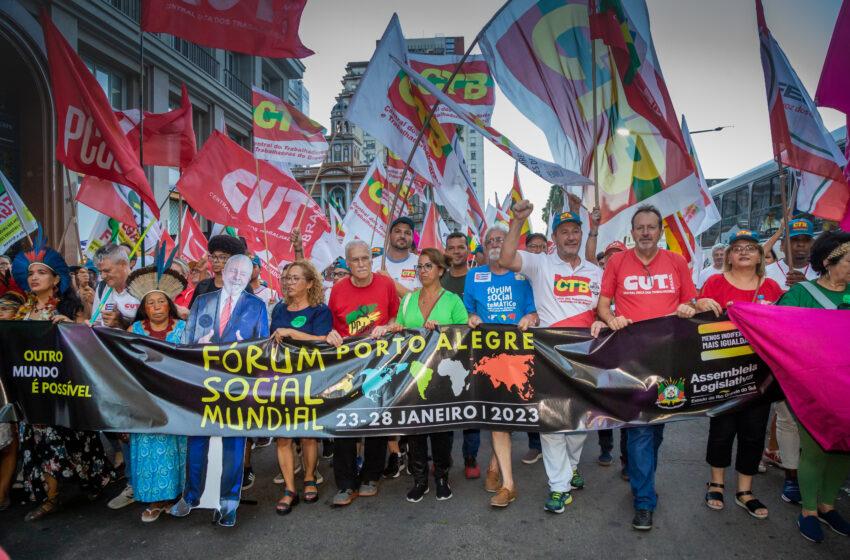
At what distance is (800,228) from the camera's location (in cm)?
524

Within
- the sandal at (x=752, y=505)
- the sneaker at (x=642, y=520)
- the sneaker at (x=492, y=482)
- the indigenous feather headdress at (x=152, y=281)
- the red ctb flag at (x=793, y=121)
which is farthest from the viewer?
the red ctb flag at (x=793, y=121)

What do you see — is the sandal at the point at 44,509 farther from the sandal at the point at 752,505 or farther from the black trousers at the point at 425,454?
the sandal at the point at 752,505

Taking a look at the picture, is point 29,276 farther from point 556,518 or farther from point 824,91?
point 824,91

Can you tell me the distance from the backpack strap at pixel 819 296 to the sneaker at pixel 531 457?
265cm

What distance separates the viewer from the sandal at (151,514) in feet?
11.7

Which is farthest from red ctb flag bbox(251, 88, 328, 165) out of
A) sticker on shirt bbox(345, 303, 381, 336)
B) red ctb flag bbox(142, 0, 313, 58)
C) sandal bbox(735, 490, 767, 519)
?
sandal bbox(735, 490, 767, 519)

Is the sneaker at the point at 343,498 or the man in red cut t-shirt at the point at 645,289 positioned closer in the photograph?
the man in red cut t-shirt at the point at 645,289

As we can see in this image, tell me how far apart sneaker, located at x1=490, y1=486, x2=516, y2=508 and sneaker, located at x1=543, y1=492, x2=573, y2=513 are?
0.26 metres

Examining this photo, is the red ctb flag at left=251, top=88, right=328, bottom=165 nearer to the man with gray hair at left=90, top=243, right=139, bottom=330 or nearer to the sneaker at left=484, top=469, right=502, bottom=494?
the man with gray hair at left=90, top=243, right=139, bottom=330

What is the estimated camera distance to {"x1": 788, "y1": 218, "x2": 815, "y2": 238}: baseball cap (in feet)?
17.0

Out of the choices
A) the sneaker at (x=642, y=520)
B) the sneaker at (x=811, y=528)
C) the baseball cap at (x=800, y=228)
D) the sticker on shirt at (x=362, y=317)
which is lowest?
the sneaker at (x=642, y=520)

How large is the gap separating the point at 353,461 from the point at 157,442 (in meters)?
1.44

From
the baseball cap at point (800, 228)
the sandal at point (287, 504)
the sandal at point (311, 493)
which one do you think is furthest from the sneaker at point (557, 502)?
the baseball cap at point (800, 228)

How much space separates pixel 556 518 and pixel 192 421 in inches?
106
